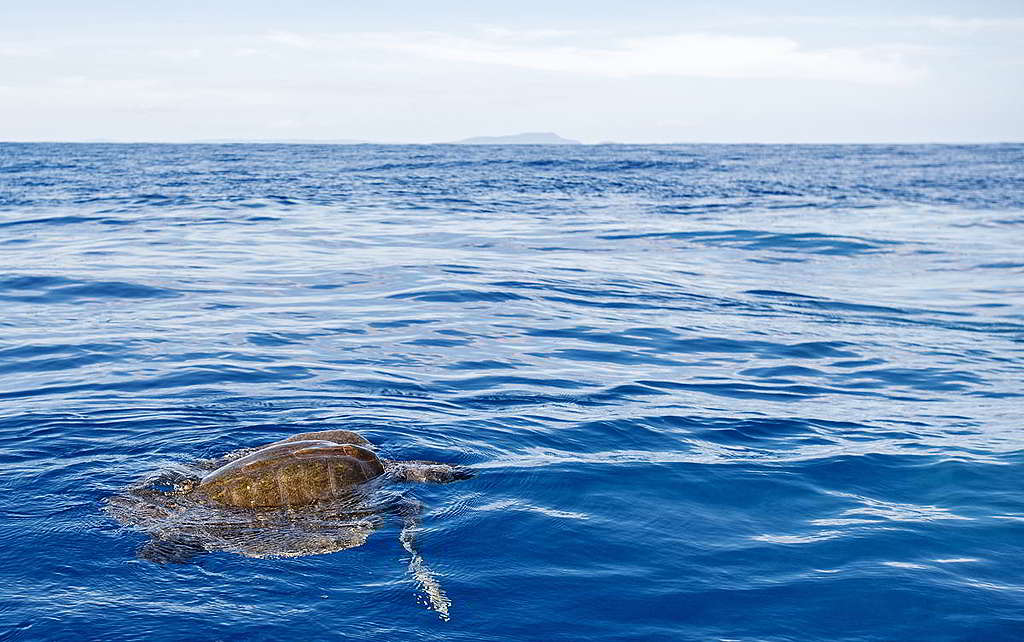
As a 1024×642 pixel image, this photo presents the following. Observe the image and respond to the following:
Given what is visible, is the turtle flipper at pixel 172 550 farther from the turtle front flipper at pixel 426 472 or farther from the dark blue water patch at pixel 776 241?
the dark blue water patch at pixel 776 241

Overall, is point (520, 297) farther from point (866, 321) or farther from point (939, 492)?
point (939, 492)

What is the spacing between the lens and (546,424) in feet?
33.2

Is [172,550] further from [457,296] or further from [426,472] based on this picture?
[457,296]

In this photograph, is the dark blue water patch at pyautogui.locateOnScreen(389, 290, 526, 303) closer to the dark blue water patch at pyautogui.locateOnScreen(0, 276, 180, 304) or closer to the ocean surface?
the ocean surface

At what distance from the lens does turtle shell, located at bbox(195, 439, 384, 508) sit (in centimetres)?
729

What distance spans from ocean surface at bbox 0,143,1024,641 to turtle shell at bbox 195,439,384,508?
0.56 metres

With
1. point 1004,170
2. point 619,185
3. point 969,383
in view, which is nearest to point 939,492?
point 969,383

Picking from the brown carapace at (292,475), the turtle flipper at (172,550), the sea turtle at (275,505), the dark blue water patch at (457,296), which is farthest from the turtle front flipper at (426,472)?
the dark blue water patch at (457,296)

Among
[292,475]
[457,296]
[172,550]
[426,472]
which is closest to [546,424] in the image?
[426,472]

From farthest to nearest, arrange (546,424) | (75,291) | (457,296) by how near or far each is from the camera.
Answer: (457,296) < (75,291) < (546,424)

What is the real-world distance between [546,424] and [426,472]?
7.23ft

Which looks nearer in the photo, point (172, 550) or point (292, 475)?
point (172, 550)

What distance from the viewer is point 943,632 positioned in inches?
247

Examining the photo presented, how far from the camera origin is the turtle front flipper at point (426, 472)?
8.14m
